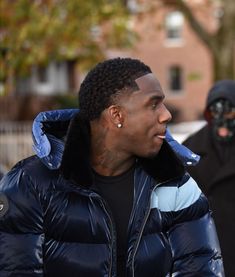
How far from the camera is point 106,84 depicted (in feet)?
8.37

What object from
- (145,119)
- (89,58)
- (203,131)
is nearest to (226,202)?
(203,131)

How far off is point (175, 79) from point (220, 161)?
34583 millimetres

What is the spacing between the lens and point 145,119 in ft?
8.27

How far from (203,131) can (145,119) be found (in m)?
2.19

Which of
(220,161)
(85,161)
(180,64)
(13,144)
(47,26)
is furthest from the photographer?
(180,64)

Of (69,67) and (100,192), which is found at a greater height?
(100,192)

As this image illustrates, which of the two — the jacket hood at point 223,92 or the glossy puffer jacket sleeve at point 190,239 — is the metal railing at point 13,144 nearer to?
the jacket hood at point 223,92

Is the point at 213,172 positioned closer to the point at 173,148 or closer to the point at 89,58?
the point at 173,148

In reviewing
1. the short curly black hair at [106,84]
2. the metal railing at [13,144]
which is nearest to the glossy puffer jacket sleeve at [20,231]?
the short curly black hair at [106,84]

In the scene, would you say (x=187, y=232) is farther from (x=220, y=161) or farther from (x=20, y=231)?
(x=220, y=161)

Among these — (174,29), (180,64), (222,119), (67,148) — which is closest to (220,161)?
(222,119)

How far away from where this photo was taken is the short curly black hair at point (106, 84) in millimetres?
2541

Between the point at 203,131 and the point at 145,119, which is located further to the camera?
the point at 203,131

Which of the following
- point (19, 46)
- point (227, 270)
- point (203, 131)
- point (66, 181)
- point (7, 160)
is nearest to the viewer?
point (66, 181)
